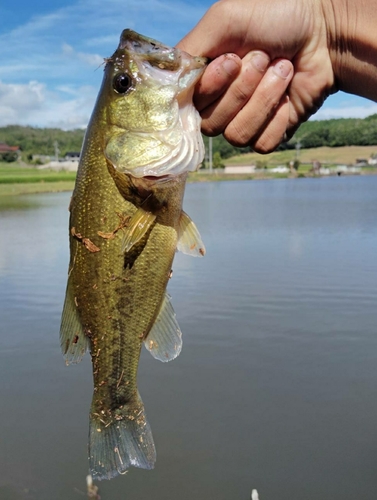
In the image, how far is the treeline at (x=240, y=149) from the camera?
108 m

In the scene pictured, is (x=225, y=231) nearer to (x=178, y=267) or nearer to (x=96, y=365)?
(x=178, y=267)

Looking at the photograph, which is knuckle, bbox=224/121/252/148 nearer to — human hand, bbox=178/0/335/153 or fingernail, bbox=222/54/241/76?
human hand, bbox=178/0/335/153

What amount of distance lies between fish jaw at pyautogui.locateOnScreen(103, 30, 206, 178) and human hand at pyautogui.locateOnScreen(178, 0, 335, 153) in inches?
5.2

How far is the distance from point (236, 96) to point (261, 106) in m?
0.15

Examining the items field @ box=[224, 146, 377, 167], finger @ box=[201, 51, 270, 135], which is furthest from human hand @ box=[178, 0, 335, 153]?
field @ box=[224, 146, 377, 167]

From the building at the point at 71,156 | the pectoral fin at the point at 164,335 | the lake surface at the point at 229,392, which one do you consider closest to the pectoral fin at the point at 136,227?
the pectoral fin at the point at 164,335

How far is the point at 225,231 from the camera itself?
19938 millimetres

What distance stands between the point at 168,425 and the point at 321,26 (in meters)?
4.69

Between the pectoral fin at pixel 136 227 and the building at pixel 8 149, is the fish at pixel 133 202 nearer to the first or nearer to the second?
the pectoral fin at pixel 136 227

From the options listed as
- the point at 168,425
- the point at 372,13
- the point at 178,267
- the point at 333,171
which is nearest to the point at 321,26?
the point at 372,13

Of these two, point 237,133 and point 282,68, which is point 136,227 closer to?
point 237,133

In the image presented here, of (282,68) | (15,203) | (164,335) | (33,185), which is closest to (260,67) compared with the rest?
(282,68)

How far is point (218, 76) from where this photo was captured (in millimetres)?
2508

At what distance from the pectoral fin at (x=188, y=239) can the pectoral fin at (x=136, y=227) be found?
23 cm
